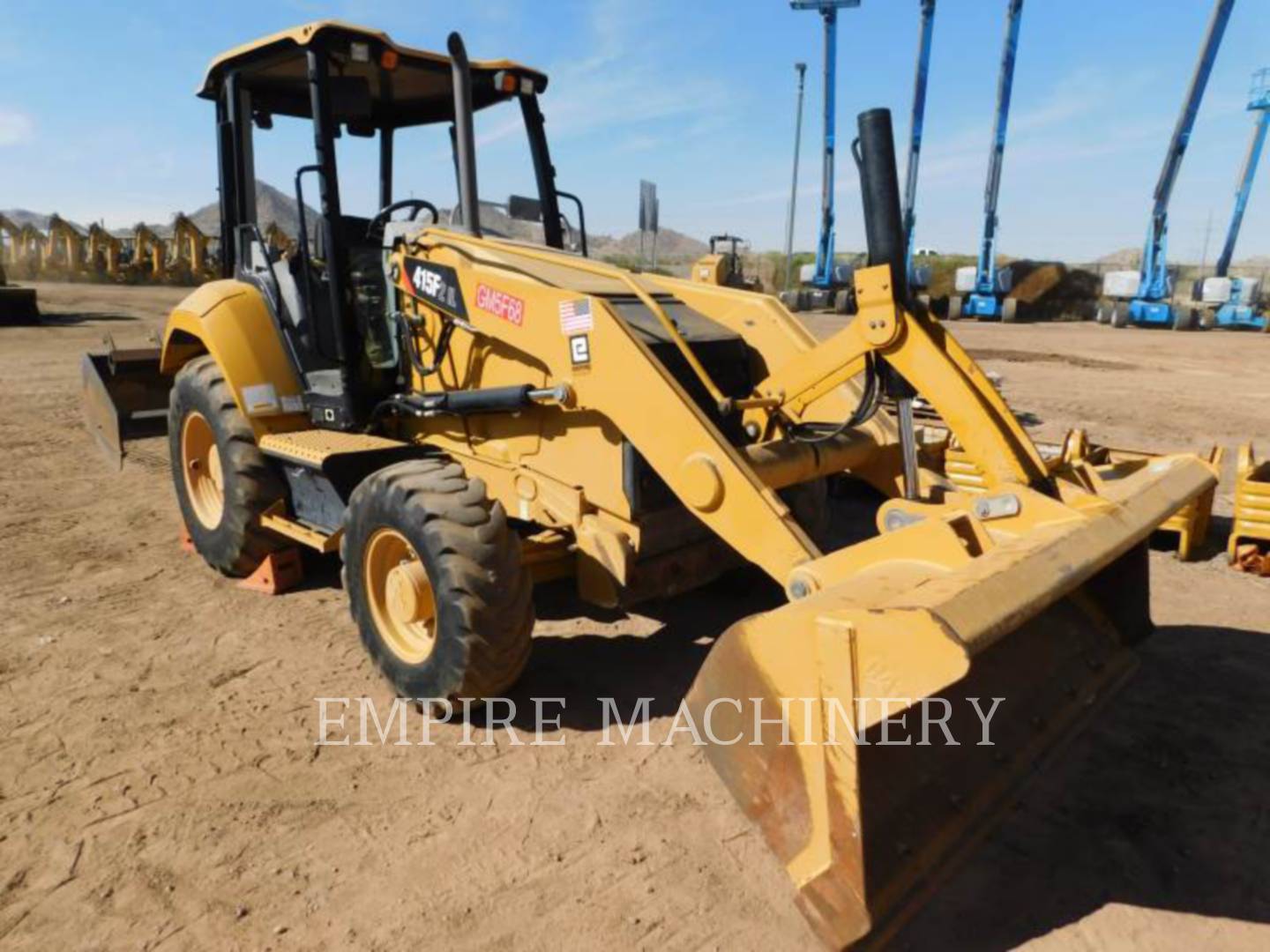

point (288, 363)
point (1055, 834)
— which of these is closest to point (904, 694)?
point (1055, 834)

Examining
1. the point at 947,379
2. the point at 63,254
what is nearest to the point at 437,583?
the point at 947,379

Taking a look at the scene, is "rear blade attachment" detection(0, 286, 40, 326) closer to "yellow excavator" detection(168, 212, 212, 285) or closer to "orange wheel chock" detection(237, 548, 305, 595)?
"yellow excavator" detection(168, 212, 212, 285)

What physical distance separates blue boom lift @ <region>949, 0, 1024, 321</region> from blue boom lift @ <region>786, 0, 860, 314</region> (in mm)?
3720

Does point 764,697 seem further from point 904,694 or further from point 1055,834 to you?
point 1055,834

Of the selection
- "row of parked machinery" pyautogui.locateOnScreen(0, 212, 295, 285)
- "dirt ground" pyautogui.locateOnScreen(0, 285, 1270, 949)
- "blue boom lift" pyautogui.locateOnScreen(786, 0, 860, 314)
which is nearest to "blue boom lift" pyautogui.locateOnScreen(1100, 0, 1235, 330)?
"blue boom lift" pyautogui.locateOnScreen(786, 0, 860, 314)

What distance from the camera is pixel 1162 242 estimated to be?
1029 inches

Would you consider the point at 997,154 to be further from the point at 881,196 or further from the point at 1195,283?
the point at 881,196

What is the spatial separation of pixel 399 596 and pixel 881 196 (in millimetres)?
2393

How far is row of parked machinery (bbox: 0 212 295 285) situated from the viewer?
104 ft

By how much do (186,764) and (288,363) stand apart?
229 cm

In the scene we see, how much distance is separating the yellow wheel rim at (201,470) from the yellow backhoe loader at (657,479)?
0.7 inches

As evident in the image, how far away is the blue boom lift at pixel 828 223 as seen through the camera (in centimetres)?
2894

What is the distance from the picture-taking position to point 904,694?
2.13 m

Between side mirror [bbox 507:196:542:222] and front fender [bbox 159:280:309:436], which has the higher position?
side mirror [bbox 507:196:542:222]
